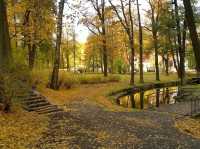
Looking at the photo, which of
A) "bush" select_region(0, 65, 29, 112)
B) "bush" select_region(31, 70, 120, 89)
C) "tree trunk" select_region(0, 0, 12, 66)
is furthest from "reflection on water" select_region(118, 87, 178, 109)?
"bush" select_region(0, 65, 29, 112)

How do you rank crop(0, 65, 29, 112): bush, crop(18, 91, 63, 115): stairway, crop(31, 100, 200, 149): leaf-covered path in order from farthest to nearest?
crop(18, 91, 63, 115): stairway < crop(0, 65, 29, 112): bush < crop(31, 100, 200, 149): leaf-covered path

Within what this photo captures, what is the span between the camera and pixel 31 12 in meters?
31.8

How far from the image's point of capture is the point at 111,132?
13445 mm

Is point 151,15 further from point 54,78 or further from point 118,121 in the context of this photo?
point 118,121

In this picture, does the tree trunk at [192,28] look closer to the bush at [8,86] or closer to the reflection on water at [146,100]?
the bush at [8,86]

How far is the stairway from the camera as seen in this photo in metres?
17.0

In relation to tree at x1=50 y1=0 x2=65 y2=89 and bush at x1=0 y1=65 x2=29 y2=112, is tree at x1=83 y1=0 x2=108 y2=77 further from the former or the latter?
bush at x1=0 y1=65 x2=29 y2=112

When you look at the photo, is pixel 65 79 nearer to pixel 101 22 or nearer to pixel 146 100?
pixel 146 100

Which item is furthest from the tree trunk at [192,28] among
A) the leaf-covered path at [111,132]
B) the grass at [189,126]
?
the grass at [189,126]

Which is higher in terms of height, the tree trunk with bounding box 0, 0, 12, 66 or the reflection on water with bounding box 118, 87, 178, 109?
the tree trunk with bounding box 0, 0, 12, 66

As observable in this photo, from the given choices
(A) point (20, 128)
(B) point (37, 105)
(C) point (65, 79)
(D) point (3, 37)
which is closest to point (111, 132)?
(A) point (20, 128)

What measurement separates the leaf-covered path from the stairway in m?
0.72

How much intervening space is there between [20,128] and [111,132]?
3183 millimetres

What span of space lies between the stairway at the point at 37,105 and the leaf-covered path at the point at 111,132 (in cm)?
72
